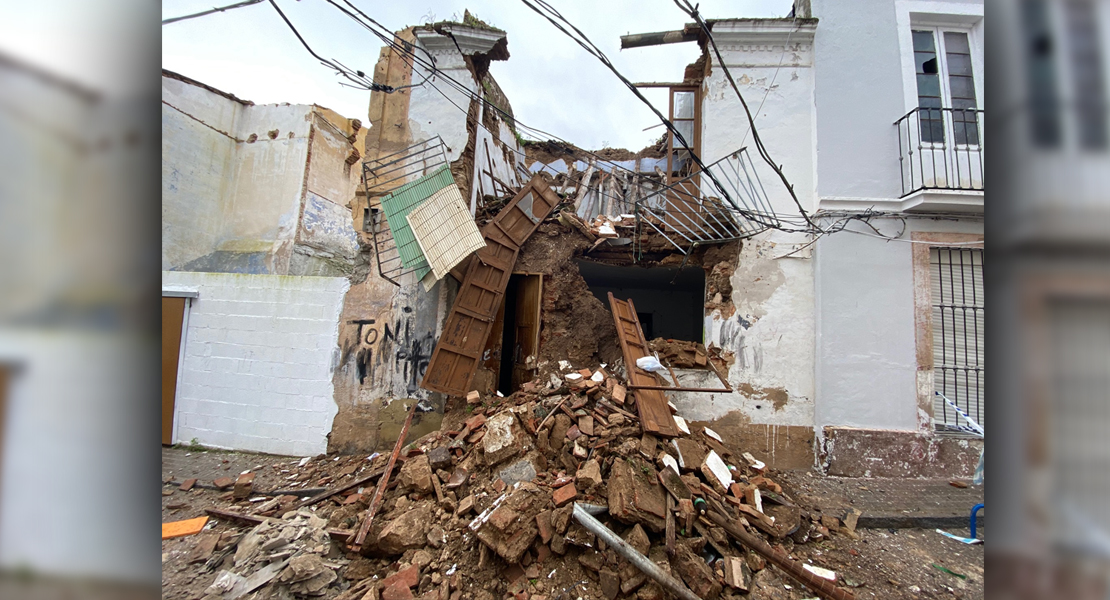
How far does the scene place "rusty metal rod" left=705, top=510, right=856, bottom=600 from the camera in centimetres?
329

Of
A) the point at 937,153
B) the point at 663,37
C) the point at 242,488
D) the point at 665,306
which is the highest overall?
the point at 663,37

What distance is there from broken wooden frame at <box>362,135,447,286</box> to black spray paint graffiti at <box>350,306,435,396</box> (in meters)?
0.73

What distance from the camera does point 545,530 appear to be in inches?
140

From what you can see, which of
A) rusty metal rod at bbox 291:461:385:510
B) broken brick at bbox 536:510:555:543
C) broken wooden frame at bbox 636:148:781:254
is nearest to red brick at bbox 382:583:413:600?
broken brick at bbox 536:510:555:543

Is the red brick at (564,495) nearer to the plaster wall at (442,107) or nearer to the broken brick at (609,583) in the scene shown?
the broken brick at (609,583)

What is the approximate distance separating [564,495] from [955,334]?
622cm

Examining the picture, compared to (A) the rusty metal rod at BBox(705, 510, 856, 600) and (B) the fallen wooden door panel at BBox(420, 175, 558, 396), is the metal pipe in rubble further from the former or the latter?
(B) the fallen wooden door panel at BBox(420, 175, 558, 396)

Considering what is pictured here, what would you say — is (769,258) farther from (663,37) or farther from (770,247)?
(663,37)

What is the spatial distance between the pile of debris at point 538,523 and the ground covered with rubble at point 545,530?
0.02 metres

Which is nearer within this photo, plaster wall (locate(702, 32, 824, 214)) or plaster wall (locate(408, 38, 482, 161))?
plaster wall (locate(702, 32, 824, 214))

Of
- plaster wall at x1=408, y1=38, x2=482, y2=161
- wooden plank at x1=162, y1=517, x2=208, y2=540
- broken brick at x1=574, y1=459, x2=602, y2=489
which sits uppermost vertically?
plaster wall at x1=408, y1=38, x2=482, y2=161
